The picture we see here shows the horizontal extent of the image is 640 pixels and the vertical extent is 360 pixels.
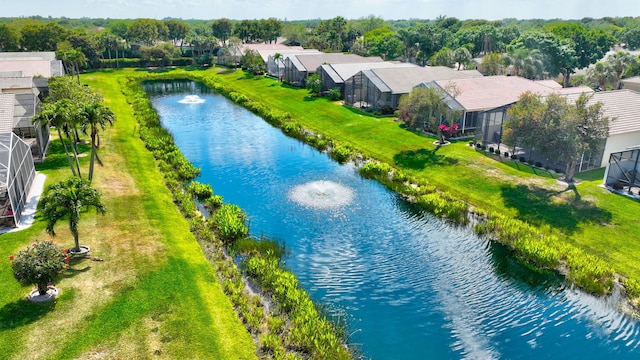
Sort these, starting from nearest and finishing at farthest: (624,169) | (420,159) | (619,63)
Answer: (624,169)
(420,159)
(619,63)

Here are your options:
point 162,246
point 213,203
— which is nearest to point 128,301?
point 162,246

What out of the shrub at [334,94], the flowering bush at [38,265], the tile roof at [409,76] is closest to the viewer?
the flowering bush at [38,265]

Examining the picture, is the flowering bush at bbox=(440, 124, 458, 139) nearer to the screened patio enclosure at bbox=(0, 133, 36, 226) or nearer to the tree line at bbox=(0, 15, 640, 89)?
the tree line at bbox=(0, 15, 640, 89)

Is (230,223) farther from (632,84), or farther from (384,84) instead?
(632,84)

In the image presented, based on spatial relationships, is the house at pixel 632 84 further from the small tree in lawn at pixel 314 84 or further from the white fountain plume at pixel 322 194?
the white fountain plume at pixel 322 194

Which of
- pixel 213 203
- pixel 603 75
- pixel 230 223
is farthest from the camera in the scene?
pixel 603 75

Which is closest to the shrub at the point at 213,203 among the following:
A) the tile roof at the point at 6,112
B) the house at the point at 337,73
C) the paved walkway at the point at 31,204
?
the paved walkway at the point at 31,204

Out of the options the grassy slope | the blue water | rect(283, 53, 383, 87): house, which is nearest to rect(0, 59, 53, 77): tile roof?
the grassy slope
